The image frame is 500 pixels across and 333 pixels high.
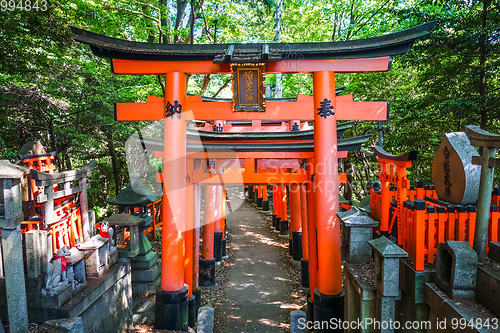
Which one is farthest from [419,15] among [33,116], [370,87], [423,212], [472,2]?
[33,116]

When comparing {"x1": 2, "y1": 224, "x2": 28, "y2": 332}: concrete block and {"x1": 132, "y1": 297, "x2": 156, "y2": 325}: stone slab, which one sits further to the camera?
{"x1": 132, "y1": 297, "x2": 156, "y2": 325}: stone slab

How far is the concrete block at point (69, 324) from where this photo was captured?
16.7 ft

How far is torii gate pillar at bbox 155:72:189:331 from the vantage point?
6.15 m

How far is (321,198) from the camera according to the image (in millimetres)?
5863

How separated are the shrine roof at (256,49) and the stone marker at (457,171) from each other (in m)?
2.04

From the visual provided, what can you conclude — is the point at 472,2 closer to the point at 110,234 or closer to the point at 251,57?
the point at 251,57

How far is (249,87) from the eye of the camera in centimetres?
596

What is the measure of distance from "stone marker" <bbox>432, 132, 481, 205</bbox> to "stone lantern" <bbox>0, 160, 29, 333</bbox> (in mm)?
6940

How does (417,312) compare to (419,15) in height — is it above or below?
below

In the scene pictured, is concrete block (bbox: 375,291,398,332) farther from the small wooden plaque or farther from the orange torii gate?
the small wooden plaque

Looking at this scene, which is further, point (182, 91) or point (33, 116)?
point (33, 116)

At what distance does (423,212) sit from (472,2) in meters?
9.52

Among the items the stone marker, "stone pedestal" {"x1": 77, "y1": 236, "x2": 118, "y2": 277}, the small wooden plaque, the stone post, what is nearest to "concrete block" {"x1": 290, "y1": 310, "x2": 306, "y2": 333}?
the stone post

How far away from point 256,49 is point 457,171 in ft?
14.0
